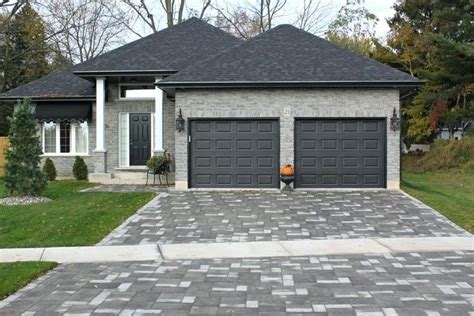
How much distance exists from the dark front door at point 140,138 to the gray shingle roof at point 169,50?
2.09m

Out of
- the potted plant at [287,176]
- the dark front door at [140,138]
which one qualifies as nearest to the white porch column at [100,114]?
the dark front door at [140,138]

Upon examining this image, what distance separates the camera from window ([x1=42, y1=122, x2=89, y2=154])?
2203 cm

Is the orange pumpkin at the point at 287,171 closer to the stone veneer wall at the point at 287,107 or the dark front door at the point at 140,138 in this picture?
the stone veneer wall at the point at 287,107

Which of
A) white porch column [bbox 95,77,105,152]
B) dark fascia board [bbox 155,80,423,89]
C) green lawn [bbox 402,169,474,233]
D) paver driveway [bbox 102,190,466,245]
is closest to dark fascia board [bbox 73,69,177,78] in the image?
white porch column [bbox 95,77,105,152]

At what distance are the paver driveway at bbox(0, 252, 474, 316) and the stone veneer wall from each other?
851 cm

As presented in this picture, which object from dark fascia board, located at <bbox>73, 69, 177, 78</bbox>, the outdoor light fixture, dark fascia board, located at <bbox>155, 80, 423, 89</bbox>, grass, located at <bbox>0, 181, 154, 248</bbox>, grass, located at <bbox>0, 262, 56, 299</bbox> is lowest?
grass, located at <bbox>0, 262, 56, 299</bbox>

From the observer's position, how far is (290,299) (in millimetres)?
6184

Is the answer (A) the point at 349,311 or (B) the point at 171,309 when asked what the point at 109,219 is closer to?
(B) the point at 171,309

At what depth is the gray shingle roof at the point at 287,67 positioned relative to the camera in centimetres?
1648

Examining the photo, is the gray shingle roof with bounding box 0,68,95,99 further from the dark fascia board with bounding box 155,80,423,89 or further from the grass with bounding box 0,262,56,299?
the grass with bounding box 0,262,56,299

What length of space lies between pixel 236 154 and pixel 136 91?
612 centimetres

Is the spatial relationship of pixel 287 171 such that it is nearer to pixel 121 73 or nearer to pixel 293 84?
pixel 293 84

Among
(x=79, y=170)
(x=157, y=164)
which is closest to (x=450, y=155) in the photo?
(x=157, y=164)

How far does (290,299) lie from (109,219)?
6.63 meters
